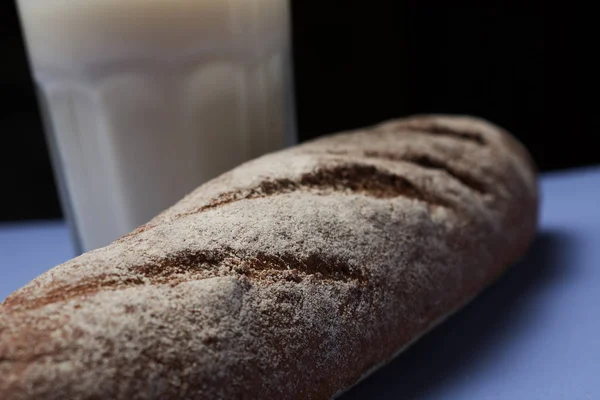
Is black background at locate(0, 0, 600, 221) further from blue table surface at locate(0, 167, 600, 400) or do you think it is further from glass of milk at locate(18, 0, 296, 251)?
glass of milk at locate(18, 0, 296, 251)

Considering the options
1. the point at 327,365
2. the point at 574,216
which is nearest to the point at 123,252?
the point at 327,365

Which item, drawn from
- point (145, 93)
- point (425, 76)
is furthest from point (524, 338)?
point (425, 76)

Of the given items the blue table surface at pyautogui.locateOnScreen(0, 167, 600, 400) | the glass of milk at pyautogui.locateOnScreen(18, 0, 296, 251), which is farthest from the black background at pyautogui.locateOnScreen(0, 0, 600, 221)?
the glass of milk at pyautogui.locateOnScreen(18, 0, 296, 251)

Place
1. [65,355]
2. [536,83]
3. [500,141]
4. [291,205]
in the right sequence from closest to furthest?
1. [65,355]
2. [291,205]
3. [500,141]
4. [536,83]

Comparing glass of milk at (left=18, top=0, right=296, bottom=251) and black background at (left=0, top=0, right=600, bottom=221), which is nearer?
glass of milk at (left=18, top=0, right=296, bottom=251)

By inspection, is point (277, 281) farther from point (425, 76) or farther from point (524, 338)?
point (425, 76)

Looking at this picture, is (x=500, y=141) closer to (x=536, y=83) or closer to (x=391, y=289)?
(x=391, y=289)

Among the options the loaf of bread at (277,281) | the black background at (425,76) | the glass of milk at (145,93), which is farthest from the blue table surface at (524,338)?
the black background at (425,76)
